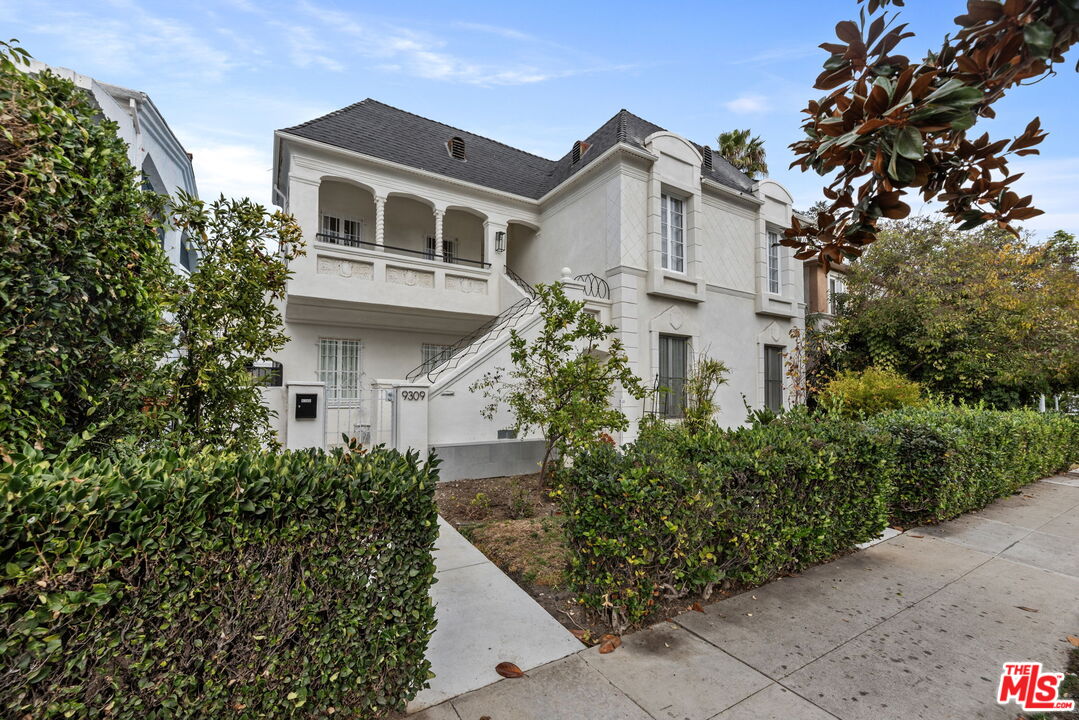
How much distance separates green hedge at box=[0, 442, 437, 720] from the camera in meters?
1.62

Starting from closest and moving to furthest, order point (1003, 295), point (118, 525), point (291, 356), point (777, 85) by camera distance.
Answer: point (118, 525) → point (777, 85) → point (291, 356) → point (1003, 295)

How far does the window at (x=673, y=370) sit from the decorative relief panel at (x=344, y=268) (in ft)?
Result: 24.3

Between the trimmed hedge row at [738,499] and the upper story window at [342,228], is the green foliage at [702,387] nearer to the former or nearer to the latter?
the trimmed hedge row at [738,499]

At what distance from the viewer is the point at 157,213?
10.5ft

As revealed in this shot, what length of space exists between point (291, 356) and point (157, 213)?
8451 mm

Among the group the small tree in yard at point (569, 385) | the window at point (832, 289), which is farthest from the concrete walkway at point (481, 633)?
the window at point (832, 289)

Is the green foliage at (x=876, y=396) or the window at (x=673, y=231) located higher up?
the window at (x=673, y=231)

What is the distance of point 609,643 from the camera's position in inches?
125

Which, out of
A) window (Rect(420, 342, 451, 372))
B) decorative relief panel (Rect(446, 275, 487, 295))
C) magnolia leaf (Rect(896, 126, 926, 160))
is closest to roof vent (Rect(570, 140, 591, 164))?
decorative relief panel (Rect(446, 275, 487, 295))

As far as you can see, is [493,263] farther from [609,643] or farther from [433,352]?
[609,643]

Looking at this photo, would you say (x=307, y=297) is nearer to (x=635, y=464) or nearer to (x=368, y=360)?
(x=368, y=360)

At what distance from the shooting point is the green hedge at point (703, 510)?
3.32 metres

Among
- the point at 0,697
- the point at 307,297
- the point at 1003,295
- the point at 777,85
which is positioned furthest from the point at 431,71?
the point at 1003,295

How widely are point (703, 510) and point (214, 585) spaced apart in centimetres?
314
